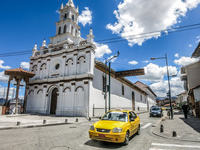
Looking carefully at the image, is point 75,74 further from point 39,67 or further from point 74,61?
point 39,67

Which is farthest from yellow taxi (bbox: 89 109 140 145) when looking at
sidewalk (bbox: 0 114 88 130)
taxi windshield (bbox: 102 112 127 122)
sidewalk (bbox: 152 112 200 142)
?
sidewalk (bbox: 0 114 88 130)

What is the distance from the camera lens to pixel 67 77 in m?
21.7

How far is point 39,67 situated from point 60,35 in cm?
761

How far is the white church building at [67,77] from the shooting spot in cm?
2023

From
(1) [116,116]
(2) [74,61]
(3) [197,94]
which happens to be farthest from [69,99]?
(3) [197,94]

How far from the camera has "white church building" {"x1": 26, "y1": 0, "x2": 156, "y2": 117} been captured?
2023 cm

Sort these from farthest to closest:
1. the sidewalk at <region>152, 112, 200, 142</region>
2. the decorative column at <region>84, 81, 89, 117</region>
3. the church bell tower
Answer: the church bell tower < the decorative column at <region>84, 81, 89, 117</region> < the sidewalk at <region>152, 112, 200, 142</region>

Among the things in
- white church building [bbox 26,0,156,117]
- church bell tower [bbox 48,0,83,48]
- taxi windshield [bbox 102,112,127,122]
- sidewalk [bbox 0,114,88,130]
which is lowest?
sidewalk [bbox 0,114,88,130]

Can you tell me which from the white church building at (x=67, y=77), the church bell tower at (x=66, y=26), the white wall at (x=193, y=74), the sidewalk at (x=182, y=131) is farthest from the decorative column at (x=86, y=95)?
the white wall at (x=193, y=74)

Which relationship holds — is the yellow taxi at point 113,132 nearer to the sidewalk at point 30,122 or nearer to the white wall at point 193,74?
the sidewalk at point 30,122

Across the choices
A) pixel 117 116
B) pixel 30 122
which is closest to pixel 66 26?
pixel 30 122

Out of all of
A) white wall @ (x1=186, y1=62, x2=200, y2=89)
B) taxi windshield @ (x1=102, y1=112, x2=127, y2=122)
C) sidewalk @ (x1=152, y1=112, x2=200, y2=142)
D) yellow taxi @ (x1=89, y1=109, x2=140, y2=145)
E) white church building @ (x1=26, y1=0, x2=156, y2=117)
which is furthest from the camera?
white wall @ (x1=186, y1=62, x2=200, y2=89)

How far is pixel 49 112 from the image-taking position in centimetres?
2266

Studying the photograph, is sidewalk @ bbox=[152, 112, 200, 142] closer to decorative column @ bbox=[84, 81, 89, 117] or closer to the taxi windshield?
the taxi windshield
